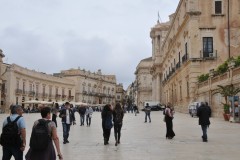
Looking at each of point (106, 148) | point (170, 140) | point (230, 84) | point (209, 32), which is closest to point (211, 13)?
point (209, 32)

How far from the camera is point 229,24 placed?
1490 inches

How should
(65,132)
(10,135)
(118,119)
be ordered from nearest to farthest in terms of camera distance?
(10,135), (118,119), (65,132)

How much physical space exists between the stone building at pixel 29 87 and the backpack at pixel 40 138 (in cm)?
6007

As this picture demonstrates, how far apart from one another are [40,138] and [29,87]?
7170 cm

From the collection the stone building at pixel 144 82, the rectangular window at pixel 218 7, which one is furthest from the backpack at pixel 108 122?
the stone building at pixel 144 82

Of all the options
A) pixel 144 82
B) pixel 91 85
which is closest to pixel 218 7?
pixel 144 82

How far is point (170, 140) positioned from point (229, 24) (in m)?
26.5

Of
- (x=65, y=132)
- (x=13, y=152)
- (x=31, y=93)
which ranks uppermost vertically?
(x=31, y=93)

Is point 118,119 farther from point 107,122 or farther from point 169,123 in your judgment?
point 169,123

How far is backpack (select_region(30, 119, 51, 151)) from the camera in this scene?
5.74 m

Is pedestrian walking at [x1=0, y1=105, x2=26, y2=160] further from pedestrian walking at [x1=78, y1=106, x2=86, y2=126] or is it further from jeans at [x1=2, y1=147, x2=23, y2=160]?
pedestrian walking at [x1=78, y1=106, x2=86, y2=126]

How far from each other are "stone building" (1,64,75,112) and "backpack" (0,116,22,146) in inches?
2324

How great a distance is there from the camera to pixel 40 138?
576cm

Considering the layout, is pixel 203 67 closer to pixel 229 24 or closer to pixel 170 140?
pixel 229 24
